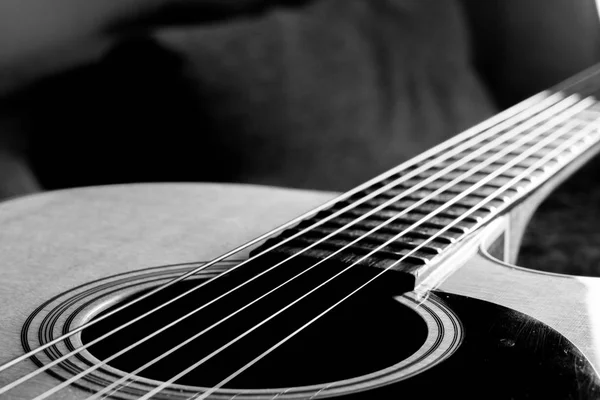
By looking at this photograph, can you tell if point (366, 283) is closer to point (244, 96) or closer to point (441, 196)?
point (441, 196)

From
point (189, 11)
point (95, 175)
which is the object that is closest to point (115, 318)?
point (95, 175)

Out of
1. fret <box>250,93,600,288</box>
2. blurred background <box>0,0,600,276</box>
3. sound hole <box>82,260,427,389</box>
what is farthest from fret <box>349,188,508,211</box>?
blurred background <box>0,0,600,276</box>

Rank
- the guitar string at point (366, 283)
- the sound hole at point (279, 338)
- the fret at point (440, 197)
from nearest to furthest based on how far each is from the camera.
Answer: the guitar string at point (366, 283), the sound hole at point (279, 338), the fret at point (440, 197)

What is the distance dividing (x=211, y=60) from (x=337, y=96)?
0.29 meters

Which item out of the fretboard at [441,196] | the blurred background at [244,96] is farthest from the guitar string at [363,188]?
the blurred background at [244,96]

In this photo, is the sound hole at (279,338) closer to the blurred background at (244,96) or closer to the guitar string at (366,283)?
the guitar string at (366,283)

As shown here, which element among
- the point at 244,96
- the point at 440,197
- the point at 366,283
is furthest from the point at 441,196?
the point at 244,96

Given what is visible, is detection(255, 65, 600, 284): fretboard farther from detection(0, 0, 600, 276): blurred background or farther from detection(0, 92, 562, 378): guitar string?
detection(0, 0, 600, 276): blurred background

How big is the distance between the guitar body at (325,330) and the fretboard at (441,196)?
23mm

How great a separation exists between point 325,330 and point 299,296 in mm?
39

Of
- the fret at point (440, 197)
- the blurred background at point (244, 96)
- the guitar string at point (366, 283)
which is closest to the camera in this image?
the guitar string at point (366, 283)

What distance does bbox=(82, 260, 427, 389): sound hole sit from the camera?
61 centimetres

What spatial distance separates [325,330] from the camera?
65 cm

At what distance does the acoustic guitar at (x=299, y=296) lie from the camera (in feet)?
1.64
